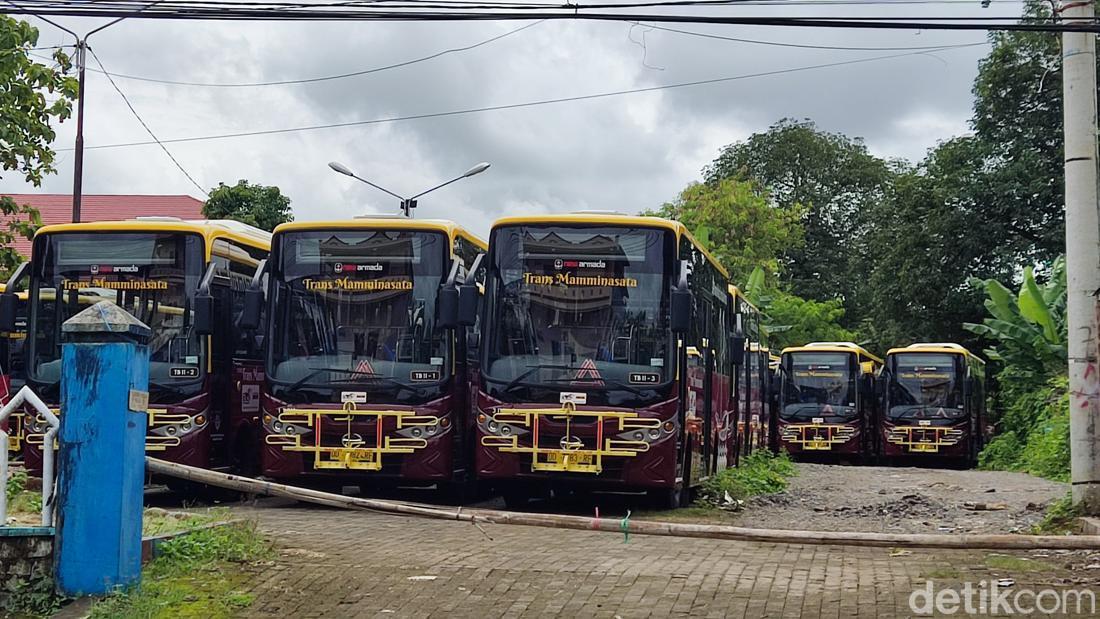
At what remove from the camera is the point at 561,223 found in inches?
569

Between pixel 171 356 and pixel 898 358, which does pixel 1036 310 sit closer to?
pixel 898 358

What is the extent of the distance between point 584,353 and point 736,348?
7239 millimetres

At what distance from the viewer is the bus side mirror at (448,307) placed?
13.9m

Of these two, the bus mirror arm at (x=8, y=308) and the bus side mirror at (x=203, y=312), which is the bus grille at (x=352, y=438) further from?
the bus mirror arm at (x=8, y=308)

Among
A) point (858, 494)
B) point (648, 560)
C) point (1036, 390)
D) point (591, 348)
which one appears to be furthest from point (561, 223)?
point (1036, 390)

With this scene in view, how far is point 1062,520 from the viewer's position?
39.8 feet

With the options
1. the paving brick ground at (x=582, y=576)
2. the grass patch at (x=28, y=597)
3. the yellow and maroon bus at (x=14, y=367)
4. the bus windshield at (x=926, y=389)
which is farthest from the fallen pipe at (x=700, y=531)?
the bus windshield at (x=926, y=389)

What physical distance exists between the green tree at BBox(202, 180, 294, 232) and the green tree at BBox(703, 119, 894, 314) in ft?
83.0

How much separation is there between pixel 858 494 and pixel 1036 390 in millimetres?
12295

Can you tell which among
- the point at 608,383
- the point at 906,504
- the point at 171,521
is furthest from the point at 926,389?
the point at 171,521

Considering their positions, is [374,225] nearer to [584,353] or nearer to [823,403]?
[584,353]

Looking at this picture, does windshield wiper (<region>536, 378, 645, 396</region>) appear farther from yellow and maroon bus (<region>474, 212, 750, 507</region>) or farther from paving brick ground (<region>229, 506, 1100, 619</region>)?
paving brick ground (<region>229, 506, 1100, 619</region>)

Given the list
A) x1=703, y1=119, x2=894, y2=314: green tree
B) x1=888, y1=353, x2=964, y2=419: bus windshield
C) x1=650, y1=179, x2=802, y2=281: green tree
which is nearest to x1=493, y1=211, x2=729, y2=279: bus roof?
x1=888, y1=353, x2=964, y2=419: bus windshield

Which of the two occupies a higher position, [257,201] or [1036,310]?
[257,201]
